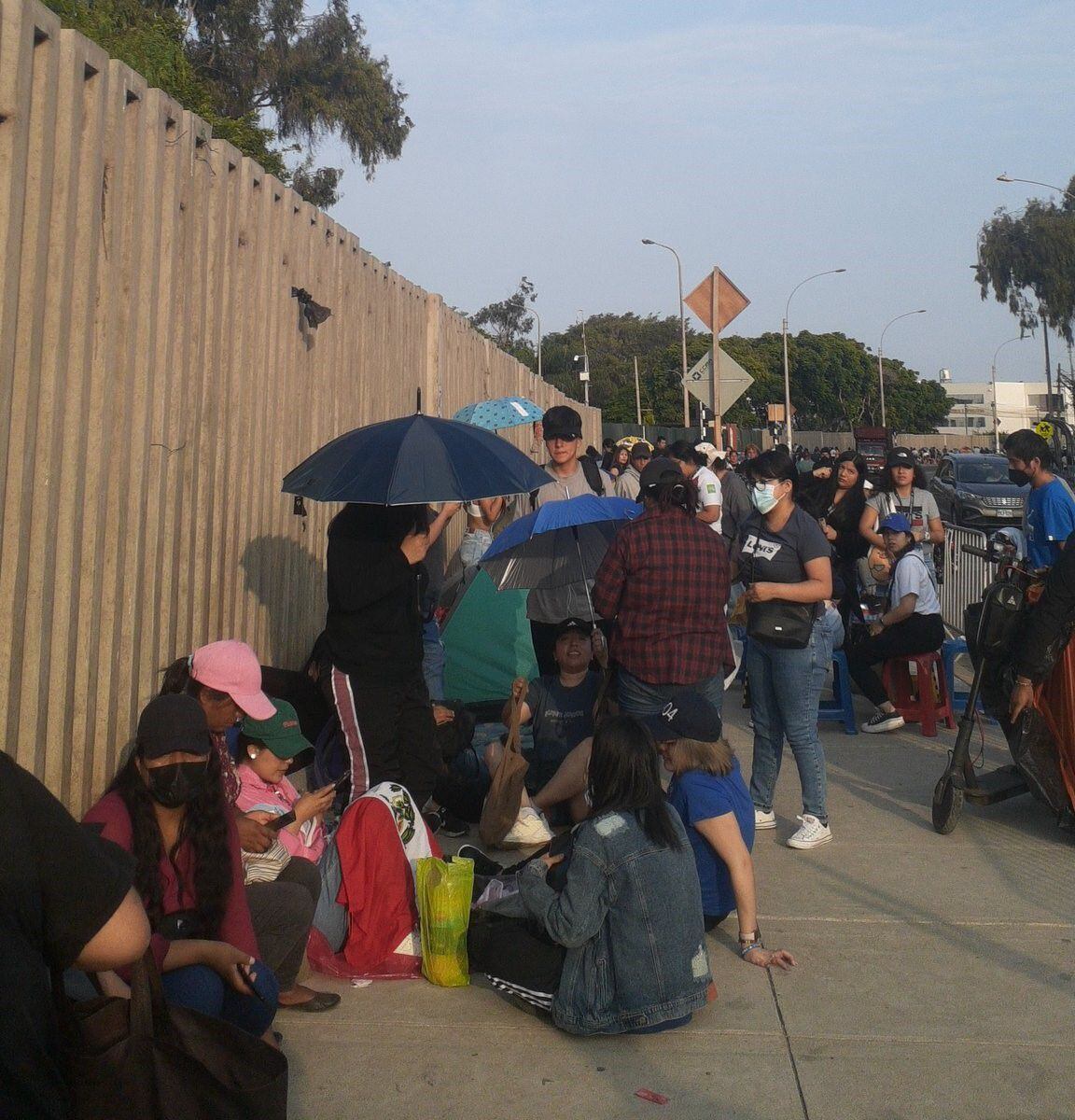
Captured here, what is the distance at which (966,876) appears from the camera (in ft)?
19.4

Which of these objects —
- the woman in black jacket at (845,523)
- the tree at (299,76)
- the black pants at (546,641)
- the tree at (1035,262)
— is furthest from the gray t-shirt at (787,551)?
the tree at (1035,262)

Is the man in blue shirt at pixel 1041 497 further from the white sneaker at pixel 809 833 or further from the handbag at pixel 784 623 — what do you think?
the white sneaker at pixel 809 833

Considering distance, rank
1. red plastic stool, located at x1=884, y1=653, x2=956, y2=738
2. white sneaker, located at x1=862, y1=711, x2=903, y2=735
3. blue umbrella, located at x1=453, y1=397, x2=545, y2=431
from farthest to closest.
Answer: white sneaker, located at x1=862, y1=711, x2=903, y2=735 → blue umbrella, located at x1=453, y1=397, x2=545, y2=431 → red plastic stool, located at x1=884, y1=653, x2=956, y2=738

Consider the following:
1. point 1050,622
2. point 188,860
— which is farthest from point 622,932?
point 1050,622

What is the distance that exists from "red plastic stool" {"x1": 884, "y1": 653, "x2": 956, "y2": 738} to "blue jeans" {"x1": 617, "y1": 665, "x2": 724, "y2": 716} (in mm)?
3383

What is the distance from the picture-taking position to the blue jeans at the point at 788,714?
247 inches

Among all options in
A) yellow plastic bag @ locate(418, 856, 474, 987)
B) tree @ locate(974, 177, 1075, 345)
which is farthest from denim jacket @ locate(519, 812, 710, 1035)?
tree @ locate(974, 177, 1075, 345)

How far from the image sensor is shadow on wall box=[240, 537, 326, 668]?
6.51m

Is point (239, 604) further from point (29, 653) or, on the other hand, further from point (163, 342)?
point (29, 653)

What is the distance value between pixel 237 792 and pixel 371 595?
4.30ft

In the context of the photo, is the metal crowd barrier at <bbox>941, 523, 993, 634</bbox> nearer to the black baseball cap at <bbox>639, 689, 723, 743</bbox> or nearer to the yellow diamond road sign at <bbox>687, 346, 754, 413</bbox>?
the yellow diamond road sign at <bbox>687, 346, 754, 413</bbox>

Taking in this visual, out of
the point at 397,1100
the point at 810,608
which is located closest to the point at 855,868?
the point at 810,608

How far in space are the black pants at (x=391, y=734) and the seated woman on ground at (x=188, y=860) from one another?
203cm

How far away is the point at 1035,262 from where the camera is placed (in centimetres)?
6850
